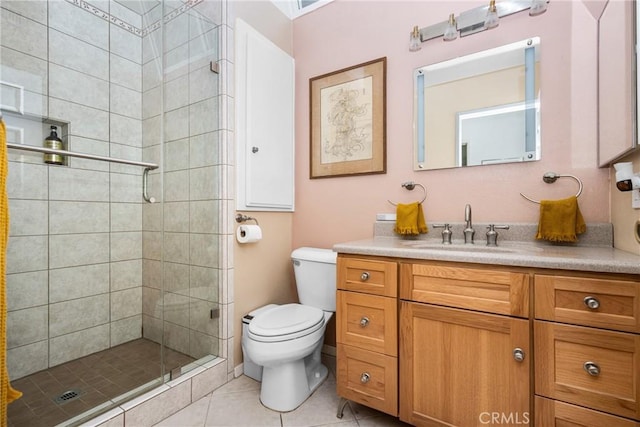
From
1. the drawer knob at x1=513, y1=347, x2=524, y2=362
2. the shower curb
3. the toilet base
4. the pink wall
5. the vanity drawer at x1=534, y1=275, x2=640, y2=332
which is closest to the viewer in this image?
the vanity drawer at x1=534, y1=275, x2=640, y2=332

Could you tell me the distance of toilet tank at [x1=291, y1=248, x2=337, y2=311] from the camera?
1745 millimetres

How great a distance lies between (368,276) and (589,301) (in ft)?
2.38

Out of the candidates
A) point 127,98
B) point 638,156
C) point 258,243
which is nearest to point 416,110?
point 638,156

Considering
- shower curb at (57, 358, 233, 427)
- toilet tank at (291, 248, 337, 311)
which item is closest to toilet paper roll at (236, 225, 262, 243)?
toilet tank at (291, 248, 337, 311)

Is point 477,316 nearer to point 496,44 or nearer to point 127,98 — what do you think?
point 496,44

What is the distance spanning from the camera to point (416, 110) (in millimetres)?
1702

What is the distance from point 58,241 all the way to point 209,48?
1487 mm

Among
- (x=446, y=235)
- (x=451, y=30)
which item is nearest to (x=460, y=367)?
(x=446, y=235)

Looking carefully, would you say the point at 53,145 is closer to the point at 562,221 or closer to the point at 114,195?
the point at 114,195

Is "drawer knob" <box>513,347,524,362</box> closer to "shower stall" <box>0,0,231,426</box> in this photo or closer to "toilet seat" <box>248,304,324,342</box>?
"toilet seat" <box>248,304,324,342</box>

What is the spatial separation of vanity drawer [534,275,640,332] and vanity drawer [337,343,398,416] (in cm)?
60

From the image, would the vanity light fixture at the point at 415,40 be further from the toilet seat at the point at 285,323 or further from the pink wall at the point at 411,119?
the toilet seat at the point at 285,323

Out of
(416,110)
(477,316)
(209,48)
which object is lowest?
(477,316)

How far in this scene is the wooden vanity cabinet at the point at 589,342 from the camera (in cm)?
84
